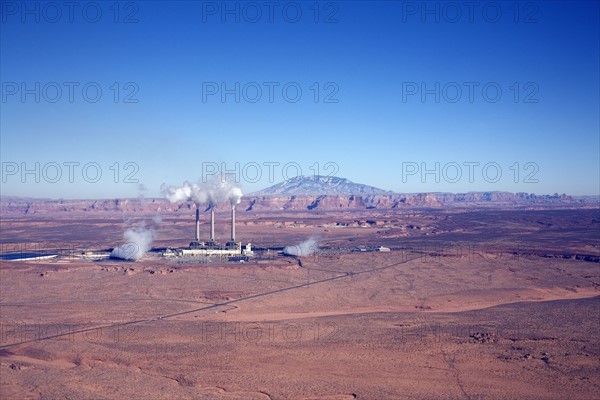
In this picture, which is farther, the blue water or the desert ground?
the blue water

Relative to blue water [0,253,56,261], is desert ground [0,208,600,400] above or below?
below

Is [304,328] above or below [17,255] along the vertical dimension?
below

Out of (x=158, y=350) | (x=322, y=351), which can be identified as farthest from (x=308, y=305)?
(x=158, y=350)

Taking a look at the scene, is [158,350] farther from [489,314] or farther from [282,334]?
[489,314]

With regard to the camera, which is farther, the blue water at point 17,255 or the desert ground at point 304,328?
the blue water at point 17,255

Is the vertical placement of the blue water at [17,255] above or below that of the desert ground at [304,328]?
above

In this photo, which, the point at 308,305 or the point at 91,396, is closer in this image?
the point at 91,396

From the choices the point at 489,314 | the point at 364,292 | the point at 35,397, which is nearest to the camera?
the point at 35,397

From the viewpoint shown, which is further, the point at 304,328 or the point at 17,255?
the point at 17,255
